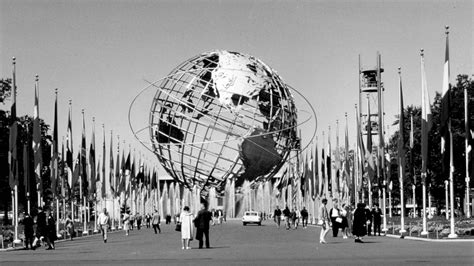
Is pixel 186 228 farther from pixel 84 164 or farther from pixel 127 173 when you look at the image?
pixel 127 173

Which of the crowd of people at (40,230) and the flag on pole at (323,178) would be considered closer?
the crowd of people at (40,230)

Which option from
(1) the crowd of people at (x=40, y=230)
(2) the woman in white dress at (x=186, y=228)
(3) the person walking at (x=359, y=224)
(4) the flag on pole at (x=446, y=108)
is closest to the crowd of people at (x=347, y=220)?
(3) the person walking at (x=359, y=224)

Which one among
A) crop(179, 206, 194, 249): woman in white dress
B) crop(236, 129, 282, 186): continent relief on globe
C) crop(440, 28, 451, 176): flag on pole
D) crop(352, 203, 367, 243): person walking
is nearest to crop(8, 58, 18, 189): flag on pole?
crop(179, 206, 194, 249): woman in white dress

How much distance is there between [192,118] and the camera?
267 ft

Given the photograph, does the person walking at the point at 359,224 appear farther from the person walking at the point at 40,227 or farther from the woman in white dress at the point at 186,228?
the person walking at the point at 40,227

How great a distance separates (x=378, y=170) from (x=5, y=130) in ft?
107

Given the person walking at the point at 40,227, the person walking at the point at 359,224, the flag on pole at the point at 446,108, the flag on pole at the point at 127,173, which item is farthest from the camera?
the flag on pole at the point at 127,173

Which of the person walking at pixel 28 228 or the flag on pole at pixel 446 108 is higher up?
the flag on pole at pixel 446 108

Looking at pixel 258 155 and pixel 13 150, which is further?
pixel 258 155

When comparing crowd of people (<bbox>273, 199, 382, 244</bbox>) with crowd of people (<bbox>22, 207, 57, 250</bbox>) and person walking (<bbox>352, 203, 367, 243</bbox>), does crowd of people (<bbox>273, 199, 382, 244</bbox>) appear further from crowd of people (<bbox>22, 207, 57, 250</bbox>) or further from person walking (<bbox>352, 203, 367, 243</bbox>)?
crowd of people (<bbox>22, 207, 57, 250</bbox>)

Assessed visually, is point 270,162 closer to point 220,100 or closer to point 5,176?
point 220,100

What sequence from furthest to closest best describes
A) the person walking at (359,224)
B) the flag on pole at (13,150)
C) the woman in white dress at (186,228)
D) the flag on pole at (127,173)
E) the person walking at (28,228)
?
1. the flag on pole at (127,173)
2. the flag on pole at (13,150)
3. the person walking at (28,228)
4. the person walking at (359,224)
5. the woman in white dress at (186,228)

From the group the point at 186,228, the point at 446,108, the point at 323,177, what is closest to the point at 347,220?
the point at 446,108

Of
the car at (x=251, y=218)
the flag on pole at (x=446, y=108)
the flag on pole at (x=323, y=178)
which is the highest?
the flag on pole at (x=446, y=108)
